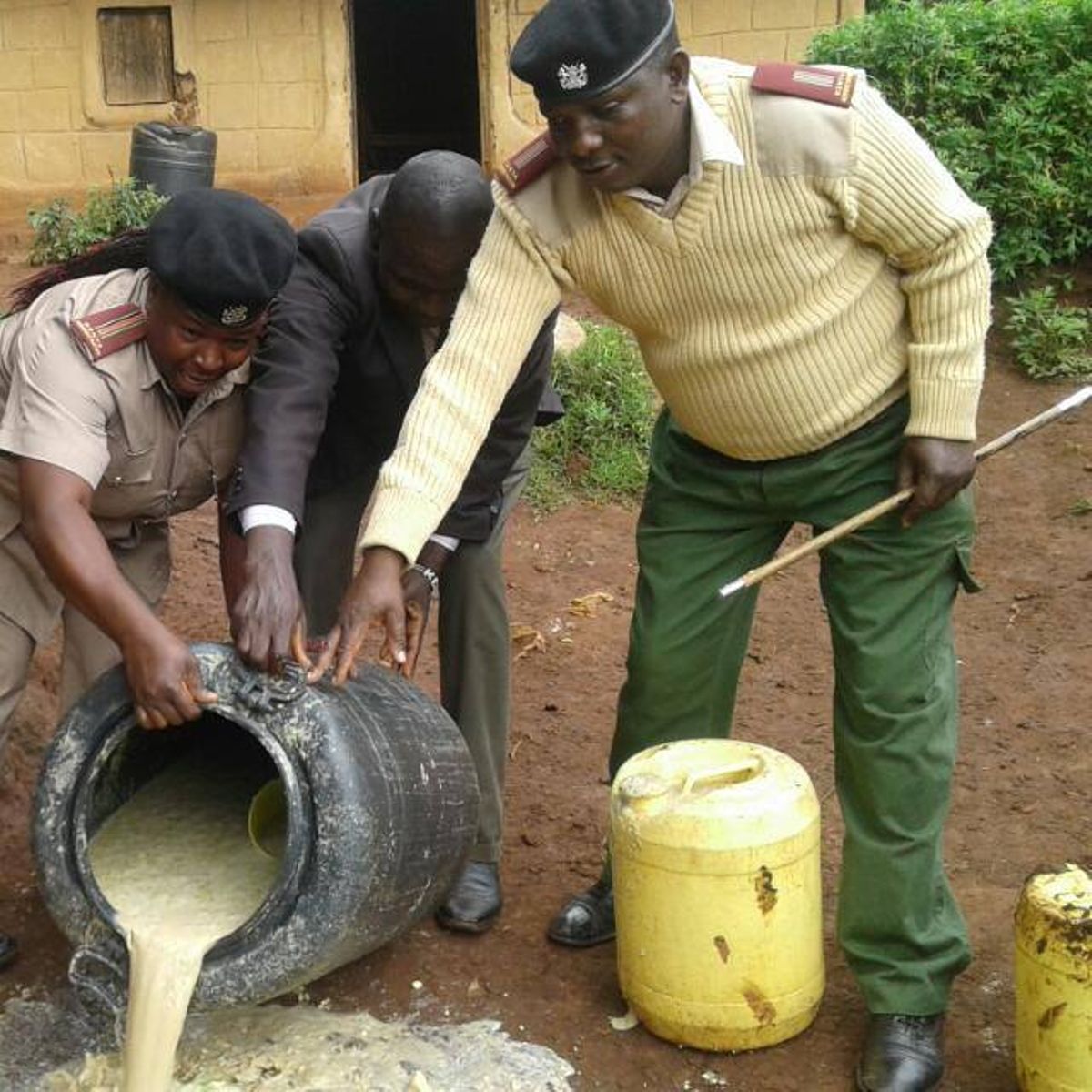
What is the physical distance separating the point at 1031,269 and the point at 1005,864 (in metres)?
4.51

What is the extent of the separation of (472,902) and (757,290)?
158 cm

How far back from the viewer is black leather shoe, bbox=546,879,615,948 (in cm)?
374

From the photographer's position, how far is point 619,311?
3180 millimetres

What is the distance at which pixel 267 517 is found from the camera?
3.22 metres

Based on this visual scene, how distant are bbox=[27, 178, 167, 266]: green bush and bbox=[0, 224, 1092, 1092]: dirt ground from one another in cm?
367

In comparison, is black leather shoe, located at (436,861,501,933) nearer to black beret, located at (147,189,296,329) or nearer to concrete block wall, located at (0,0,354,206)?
black beret, located at (147,189,296,329)

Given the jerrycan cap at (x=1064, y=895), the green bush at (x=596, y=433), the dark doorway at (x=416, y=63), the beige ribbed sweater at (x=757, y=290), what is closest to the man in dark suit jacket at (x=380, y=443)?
the beige ribbed sweater at (x=757, y=290)

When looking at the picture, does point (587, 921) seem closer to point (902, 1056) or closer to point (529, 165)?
point (902, 1056)

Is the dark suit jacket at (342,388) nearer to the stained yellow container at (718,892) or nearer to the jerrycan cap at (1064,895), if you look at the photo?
the stained yellow container at (718,892)

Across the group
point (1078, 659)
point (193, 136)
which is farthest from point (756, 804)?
point (193, 136)

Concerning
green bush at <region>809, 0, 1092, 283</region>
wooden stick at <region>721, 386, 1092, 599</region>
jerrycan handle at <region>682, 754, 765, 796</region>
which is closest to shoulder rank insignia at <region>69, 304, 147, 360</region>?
wooden stick at <region>721, 386, 1092, 599</region>

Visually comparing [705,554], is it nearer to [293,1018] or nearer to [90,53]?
[293,1018]

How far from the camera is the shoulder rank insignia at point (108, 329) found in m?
3.16

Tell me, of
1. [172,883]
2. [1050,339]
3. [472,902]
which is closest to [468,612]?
[472,902]
